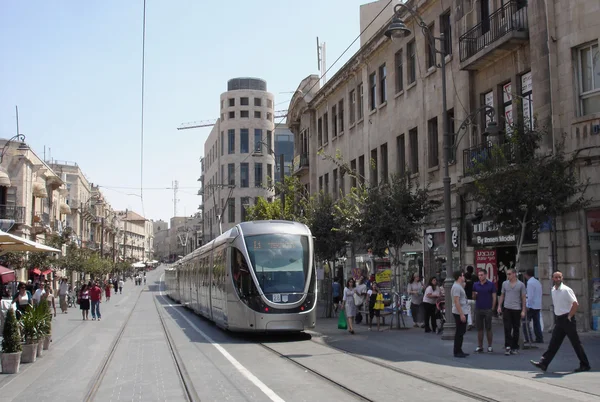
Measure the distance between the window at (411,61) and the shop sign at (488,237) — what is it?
7.73 m

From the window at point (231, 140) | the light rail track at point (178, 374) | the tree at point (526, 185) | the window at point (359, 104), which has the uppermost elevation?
the window at point (231, 140)

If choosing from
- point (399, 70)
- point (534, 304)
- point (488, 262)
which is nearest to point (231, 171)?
point (399, 70)

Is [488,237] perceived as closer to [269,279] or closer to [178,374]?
→ [269,279]

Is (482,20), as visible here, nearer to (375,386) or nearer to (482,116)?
(482,116)

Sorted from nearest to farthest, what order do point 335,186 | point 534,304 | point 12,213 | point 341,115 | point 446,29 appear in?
point 534,304
point 446,29
point 341,115
point 335,186
point 12,213

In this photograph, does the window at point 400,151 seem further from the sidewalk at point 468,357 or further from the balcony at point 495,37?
the sidewalk at point 468,357

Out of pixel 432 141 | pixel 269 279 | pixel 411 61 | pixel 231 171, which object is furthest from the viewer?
pixel 231 171

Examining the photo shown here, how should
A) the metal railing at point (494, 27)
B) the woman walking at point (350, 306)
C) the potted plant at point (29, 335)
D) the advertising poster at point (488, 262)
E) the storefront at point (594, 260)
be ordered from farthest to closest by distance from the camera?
the advertising poster at point (488, 262) → the metal railing at point (494, 27) → the woman walking at point (350, 306) → the storefront at point (594, 260) → the potted plant at point (29, 335)

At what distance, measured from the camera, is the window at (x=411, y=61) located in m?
28.7

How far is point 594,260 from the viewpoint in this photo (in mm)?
17594

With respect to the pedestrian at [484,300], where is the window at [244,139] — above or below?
above

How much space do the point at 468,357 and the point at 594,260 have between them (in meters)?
5.86

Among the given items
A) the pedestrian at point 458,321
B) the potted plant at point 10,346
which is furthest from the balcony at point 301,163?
the potted plant at point 10,346

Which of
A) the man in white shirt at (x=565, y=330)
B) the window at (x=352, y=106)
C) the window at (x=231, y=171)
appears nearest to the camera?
the man in white shirt at (x=565, y=330)
